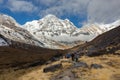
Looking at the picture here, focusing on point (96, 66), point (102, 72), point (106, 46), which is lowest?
point (102, 72)

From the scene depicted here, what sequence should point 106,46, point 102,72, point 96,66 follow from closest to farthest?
point 102,72
point 96,66
point 106,46

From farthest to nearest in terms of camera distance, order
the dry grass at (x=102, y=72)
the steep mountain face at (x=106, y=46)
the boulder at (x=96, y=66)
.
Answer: the steep mountain face at (x=106, y=46) → the boulder at (x=96, y=66) → the dry grass at (x=102, y=72)

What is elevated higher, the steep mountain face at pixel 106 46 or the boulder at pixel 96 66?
the steep mountain face at pixel 106 46

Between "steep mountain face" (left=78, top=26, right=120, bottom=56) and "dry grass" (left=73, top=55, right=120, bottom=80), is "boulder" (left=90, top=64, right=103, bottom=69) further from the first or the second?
"steep mountain face" (left=78, top=26, right=120, bottom=56)

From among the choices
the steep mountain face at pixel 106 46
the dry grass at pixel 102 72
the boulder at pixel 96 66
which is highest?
the steep mountain face at pixel 106 46

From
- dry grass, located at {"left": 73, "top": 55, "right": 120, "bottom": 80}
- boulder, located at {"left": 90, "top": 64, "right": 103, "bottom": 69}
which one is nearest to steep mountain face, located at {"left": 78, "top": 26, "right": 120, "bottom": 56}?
dry grass, located at {"left": 73, "top": 55, "right": 120, "bottom": 80}

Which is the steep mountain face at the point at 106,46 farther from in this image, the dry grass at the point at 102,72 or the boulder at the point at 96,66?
the boulder at the point at 96,66

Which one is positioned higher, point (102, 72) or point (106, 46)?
point (106, 46)

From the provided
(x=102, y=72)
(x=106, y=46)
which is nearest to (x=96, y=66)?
(x=102, y=72)

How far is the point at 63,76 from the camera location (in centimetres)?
4000

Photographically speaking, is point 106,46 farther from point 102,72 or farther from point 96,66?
point 102,72

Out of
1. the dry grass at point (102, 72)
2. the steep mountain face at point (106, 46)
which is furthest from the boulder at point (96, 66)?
the steep mountain face at point (106, 46)

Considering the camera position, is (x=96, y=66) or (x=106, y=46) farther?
(x=106, y=46)

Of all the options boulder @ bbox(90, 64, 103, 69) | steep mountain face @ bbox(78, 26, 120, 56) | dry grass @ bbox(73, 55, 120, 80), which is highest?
steep mountain face @ bbox(78, 26, 120, 56)
